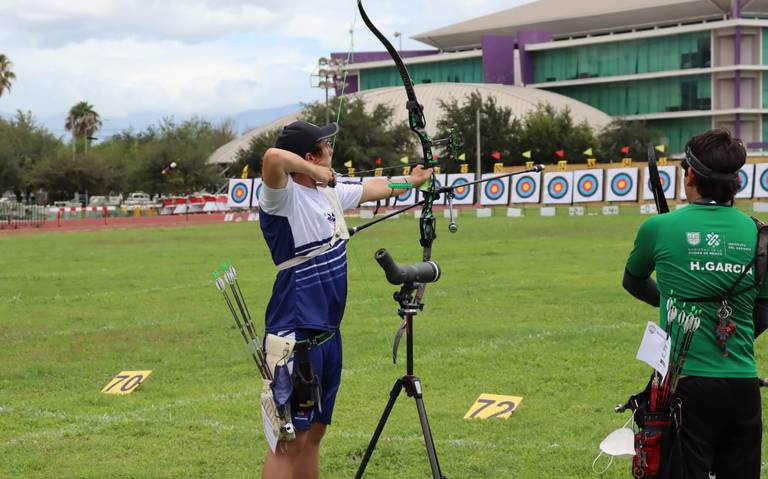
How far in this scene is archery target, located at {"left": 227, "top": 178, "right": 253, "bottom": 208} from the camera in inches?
1682

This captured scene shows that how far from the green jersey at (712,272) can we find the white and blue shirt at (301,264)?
4.71ft

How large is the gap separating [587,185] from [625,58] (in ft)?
156

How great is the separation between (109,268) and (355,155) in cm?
4209

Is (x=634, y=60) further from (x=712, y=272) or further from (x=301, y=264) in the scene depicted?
(x=712, y=272)

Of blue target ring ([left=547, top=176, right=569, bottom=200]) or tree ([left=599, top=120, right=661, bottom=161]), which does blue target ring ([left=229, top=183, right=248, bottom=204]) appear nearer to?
blue target ring ([left=547, top=176, right=569, bottom=200])

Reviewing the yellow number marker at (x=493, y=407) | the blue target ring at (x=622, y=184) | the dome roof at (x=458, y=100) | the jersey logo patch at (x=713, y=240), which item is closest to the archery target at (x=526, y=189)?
the blue target ring at (x=622, y=184)

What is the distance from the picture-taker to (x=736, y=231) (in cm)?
343

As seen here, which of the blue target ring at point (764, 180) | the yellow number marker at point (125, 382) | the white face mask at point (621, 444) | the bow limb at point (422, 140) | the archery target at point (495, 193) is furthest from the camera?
the archery target at point (495, 193)

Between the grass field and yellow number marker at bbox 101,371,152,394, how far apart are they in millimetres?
81

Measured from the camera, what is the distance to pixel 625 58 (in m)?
83.4

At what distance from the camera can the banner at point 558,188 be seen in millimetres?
39469

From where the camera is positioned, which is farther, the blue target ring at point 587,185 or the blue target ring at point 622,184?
the blue target ring at point 587,185

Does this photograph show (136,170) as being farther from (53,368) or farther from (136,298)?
(53,368)

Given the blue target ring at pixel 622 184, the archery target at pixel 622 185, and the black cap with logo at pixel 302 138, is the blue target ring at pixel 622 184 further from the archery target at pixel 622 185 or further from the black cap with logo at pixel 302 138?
the black cap with logo at pixel 302 138
